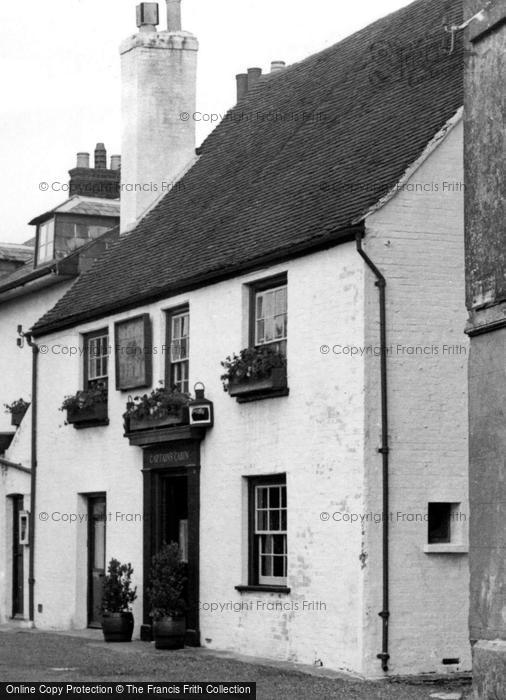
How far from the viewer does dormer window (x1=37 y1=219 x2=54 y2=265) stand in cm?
3422

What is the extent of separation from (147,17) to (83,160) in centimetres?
1001

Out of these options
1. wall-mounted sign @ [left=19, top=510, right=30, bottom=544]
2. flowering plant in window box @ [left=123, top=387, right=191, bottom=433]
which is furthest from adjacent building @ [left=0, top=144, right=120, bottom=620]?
flowering plant in window box @ [left=123, top=387, right=191, bottom=433]

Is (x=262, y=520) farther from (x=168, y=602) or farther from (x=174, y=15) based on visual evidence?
(x=174, y=15)

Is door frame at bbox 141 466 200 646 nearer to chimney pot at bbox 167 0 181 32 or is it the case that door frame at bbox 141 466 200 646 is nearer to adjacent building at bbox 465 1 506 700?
adjacent building at bbox 465 1 506 700

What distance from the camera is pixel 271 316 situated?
2158 centimetres

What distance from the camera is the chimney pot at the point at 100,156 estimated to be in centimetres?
4055

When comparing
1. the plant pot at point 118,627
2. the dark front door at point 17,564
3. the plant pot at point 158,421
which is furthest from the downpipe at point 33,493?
the plant pot at point 118,627

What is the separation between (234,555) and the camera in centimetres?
2178

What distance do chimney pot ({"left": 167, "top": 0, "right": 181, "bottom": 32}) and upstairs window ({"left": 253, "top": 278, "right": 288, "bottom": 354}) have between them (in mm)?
9218

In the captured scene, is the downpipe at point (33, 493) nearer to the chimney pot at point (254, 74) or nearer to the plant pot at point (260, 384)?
the chimney pot at point (254, 74)

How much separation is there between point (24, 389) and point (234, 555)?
41.9 ft

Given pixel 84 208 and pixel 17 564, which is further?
pixel 84 208

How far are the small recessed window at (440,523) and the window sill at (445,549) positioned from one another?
281mm

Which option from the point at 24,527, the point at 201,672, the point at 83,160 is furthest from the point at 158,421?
the point at 83,160
